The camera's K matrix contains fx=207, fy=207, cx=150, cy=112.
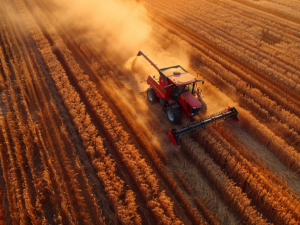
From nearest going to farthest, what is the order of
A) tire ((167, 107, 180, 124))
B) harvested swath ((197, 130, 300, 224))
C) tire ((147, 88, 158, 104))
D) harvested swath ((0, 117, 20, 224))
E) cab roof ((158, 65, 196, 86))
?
1. harvested swath ((0, 117, 20, 224))
2. harvested swath ((197, 130, 300, 224))
3. cab roof ((158, 65, 196, 86))
4. tire ((167, 107, 180, 124))
5. tire ((147, 88, 158, 104))

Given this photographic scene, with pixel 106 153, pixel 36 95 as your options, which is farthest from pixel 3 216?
pixel 36 95

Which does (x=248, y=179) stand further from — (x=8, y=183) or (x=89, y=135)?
(x=8, y=183)

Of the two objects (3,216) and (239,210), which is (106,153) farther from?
(239,210)

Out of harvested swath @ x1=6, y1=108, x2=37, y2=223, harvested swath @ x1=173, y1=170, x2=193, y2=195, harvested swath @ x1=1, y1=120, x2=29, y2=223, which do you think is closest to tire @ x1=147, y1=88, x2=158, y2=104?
harvested swath @ x1=173, y1=170, x2=193, y2=195

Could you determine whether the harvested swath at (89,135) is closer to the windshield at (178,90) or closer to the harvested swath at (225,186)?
the harvested swath at (225,186)

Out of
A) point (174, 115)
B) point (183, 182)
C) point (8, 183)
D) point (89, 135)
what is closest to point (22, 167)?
point (8, 183)

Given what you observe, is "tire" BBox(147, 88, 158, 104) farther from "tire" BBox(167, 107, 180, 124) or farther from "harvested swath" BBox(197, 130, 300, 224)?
"harvested swath" BBox(197, 130, 300, 224)

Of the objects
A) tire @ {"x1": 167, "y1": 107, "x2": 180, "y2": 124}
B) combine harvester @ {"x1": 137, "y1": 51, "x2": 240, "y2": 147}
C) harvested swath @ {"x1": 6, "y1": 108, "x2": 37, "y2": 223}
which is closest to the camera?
harvested swath @ {"x1": 6, "y1": 108, "x2": 37, "y2": 223}
